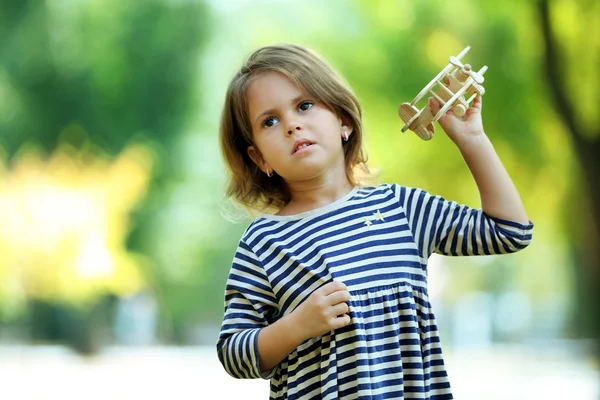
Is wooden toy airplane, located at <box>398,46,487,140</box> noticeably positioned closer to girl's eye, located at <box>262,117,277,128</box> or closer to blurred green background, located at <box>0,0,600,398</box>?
girl's eye, located at <box>262,117,277,128</box>

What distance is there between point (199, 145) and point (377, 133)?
1788mm

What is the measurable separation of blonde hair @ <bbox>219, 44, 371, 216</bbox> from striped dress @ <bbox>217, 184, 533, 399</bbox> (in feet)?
0.37

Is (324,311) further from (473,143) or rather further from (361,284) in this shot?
(473,143)

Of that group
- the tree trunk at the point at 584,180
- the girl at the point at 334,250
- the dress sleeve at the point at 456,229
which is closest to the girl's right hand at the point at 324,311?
the girl at the point at 334,250

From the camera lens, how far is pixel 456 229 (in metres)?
1.01

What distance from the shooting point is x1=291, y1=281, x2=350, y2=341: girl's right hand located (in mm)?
948

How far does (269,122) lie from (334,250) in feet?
0.61

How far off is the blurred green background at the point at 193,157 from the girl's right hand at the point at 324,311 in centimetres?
321

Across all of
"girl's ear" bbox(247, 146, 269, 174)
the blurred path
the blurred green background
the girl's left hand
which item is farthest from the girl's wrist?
the blurred path

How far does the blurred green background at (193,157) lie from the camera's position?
4.22m

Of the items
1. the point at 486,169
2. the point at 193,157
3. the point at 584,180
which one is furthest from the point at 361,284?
the point at 193,157

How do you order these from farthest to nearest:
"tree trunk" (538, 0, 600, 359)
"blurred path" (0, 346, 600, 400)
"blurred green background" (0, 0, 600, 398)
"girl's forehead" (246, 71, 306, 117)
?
1. "blurred path" (0, 346, 600, 400)
2. "blurred green background" (0, 0, 600, 398)
3. "tree trunk" (538, 0, 600, 359)
4. "girl's forehead" (246, 71, 306, 117)

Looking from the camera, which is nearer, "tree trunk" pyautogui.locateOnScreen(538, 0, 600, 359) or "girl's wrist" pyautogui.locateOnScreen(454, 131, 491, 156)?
"girl's wrist" pyautogui.locateOnScreen(454, 131, 491, 156)

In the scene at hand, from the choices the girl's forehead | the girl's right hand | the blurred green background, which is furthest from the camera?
the blurred green background
